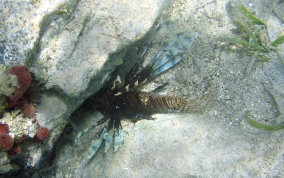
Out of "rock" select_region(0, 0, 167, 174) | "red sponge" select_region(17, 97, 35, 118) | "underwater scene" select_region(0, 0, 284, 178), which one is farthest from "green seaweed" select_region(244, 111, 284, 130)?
"red sponge" select_region(17, 97, 35, 118)

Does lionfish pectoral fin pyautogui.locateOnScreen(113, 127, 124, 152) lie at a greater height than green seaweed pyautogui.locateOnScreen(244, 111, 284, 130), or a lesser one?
lesser

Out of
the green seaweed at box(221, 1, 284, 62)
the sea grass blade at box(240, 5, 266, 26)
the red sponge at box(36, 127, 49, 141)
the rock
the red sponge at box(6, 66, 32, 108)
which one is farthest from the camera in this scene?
the sea grass blade at box(240, 5, 266, 26)

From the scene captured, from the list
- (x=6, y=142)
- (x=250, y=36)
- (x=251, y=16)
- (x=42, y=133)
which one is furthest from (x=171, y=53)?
(x=6, y=142)

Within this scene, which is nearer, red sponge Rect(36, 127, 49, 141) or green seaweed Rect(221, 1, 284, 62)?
red sponge Rect(36, 127, 49, 141)

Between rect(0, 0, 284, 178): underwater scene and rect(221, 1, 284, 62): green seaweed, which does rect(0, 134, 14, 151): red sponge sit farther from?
rect(221, 1, 284, 62): green seaweed

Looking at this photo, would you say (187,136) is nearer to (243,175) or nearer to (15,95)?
(243,175)

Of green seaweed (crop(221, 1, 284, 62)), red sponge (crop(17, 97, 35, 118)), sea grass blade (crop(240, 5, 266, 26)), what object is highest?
sea grass blade (crop(240, 5, 266, 26))

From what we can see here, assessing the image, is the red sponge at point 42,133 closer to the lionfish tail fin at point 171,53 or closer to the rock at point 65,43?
the rock at point 65,43
